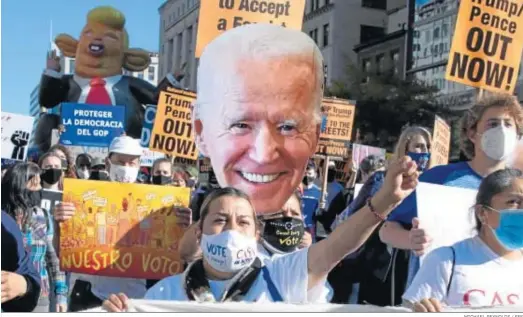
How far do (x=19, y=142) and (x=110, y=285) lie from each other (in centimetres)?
79

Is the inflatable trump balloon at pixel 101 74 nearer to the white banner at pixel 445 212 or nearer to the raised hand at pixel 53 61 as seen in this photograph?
the raised hand at pixel 53 61

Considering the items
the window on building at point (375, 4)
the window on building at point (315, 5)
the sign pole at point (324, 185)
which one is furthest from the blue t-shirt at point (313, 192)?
the window on building at point (375, 4)

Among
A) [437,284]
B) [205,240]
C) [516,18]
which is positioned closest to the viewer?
[205,240]

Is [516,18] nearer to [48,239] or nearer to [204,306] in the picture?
[204,306]

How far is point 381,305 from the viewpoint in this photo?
13.7 feet

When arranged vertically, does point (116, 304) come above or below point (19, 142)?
below

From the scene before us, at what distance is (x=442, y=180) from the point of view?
4125 mm

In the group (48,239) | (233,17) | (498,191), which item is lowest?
(48,239)

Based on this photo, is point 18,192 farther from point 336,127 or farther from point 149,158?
point 336,127

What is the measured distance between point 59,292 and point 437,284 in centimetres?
178

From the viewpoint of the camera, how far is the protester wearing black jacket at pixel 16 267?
3443 millimetres

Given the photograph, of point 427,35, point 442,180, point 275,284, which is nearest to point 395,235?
point 442,180

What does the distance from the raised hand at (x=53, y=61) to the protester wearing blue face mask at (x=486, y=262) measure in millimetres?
1836

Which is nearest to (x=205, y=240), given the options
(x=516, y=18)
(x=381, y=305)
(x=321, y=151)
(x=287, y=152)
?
(x=287, y=152)
